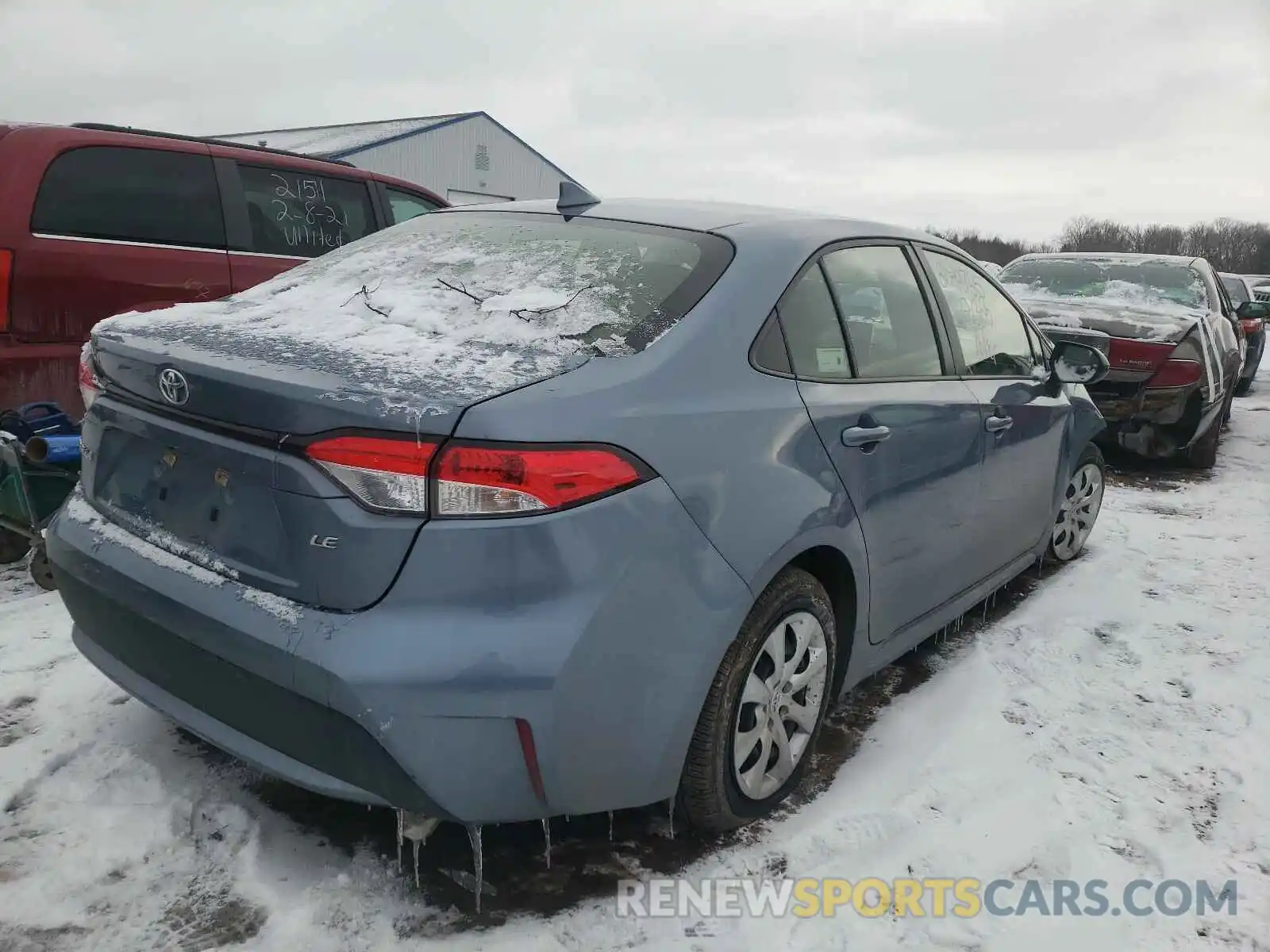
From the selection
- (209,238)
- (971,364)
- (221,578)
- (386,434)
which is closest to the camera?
(386,434)

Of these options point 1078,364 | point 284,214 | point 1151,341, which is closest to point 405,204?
point 284,214


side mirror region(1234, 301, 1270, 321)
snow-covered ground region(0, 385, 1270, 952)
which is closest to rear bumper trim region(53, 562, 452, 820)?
snow-covered ground region(0, 385, 1270, 952)

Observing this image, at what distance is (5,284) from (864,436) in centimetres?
351

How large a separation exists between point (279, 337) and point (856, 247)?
170 cm

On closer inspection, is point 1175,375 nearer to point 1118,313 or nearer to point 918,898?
point 1118,313

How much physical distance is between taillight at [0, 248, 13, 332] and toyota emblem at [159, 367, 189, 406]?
238cm

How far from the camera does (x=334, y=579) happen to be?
1792 millimetres

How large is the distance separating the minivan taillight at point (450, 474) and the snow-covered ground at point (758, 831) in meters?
0.94

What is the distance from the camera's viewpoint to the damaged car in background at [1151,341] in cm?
635

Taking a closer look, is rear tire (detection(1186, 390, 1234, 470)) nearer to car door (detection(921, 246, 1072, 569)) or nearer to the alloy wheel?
the alloy wheel

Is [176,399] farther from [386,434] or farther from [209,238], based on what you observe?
[209,238]

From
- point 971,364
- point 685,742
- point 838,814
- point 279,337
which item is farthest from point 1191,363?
point 279,337

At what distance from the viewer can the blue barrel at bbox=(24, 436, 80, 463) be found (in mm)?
3465

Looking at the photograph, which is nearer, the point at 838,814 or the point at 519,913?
the point at 519,913
